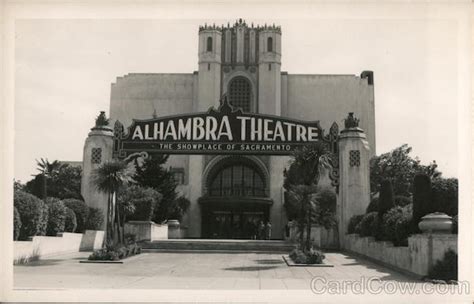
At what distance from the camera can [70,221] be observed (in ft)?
87.0

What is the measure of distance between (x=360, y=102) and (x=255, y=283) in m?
41.1

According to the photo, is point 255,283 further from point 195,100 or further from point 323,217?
point 195,100

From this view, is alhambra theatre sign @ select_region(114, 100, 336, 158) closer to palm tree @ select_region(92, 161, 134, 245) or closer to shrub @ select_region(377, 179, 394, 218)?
palm tree @ select_region(92, 161, 134, 245)

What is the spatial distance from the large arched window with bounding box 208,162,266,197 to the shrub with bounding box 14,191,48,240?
102 ft

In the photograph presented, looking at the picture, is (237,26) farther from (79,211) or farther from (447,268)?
(447,268)

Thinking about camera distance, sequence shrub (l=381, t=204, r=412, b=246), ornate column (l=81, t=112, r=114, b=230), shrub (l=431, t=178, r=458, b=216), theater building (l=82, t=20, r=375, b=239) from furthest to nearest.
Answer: theater building (l=82, t=20, r=375, b=239) → ornate column (l=81, t=112, r=114, b=230) → shrub (l=381, t=204, r=412, b=246) → shrub (l=431, t=178, r=458, b=216)

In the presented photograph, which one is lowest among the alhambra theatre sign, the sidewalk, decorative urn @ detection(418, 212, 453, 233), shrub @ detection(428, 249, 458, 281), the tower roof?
the sidewalk

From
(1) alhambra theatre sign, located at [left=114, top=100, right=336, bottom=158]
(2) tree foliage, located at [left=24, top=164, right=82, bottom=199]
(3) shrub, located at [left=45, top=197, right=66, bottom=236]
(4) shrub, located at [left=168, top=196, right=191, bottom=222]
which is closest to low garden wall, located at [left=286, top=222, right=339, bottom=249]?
(1) alhambra theatre sign, located at [left=114, top=100, right=336, bottom=158]

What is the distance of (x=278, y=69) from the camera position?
53.9m

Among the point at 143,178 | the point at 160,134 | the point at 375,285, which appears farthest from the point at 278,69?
the point at 375,285

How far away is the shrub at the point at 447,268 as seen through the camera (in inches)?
621

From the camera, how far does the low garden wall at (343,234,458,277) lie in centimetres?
1605

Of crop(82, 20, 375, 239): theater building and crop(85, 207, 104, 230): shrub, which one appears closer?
crop(85, 207, 104, 230): shrub

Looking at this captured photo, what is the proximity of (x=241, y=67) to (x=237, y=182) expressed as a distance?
10.4m
